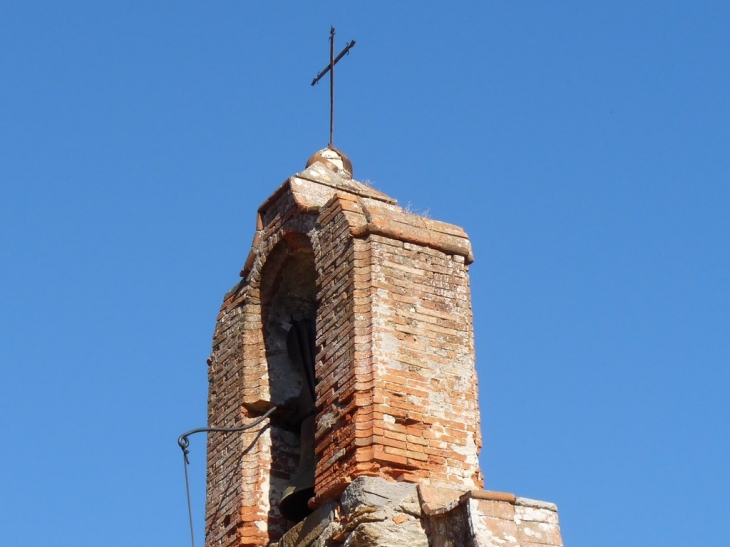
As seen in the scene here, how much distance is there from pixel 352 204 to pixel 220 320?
157cm

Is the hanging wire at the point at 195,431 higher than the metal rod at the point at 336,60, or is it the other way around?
the metal rod at the point at 336,60

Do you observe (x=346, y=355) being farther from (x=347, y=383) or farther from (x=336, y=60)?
(x=336, y=60)

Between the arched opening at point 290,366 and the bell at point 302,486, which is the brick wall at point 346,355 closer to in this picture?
the arched opening at point 290,366

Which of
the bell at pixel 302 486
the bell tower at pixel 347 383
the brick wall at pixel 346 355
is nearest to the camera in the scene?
the bell tower at pixel 347 383

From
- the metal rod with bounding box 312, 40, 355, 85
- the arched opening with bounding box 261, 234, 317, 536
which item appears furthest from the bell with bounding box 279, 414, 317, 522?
the metal rod with bounding box 312, 40, 355, 85

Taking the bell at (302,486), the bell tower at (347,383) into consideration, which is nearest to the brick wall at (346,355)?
the bell tower at (347,383)

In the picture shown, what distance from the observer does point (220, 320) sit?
9.00 metres

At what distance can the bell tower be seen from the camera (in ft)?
22.2

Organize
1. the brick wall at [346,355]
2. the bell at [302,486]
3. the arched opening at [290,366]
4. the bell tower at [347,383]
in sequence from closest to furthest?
1. the bell tower at [347,383]
2. the brick wall at [346,355]
3. the bell at [302,486]
4. the arched opening at [290,366]

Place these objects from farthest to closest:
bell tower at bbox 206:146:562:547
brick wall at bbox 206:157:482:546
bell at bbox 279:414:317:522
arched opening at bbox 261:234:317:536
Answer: arched opening at bbox 261:234:317:536
bell at bbox 279:414:317:522
brick wall at bbox 206:157:482:546
bell tower at bbox 206:146:562:547

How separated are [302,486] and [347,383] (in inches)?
33.3

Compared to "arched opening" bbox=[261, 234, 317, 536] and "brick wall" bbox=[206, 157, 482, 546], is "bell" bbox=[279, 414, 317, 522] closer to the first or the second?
"arched opening" bbox=[261, 234, 317, 536]

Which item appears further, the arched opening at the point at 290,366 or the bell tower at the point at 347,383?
the arched opening at the point at 290,366

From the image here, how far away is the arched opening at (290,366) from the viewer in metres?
7.98
